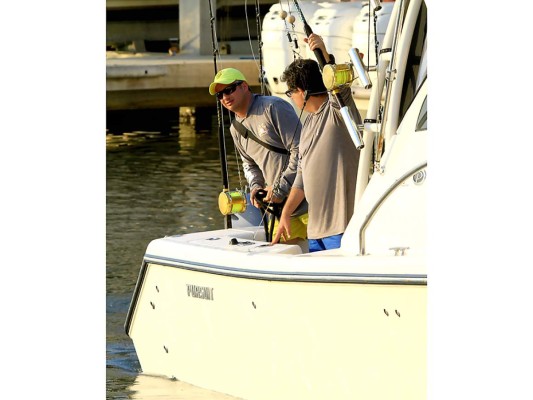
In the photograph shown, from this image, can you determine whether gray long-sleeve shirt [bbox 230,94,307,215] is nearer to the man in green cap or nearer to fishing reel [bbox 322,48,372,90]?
the man in green cap

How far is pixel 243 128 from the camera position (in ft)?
22.7

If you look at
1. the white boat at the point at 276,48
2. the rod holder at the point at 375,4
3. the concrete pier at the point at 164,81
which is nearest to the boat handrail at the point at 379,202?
the rod holder at the point at 375,4

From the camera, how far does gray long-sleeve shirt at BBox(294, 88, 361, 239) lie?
19.6ft

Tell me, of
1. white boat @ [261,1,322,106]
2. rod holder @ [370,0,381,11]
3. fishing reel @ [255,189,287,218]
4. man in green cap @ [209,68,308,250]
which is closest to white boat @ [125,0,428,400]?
rod holder @ [370,0,381,11]

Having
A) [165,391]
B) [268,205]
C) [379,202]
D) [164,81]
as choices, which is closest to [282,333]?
[379,202]

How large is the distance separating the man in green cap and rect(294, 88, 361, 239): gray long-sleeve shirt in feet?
1.99

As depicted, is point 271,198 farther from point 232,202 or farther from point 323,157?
point 323,157

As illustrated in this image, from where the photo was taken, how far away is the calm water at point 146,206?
291 inches

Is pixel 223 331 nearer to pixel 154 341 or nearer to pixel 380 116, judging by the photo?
pixel 154 341
